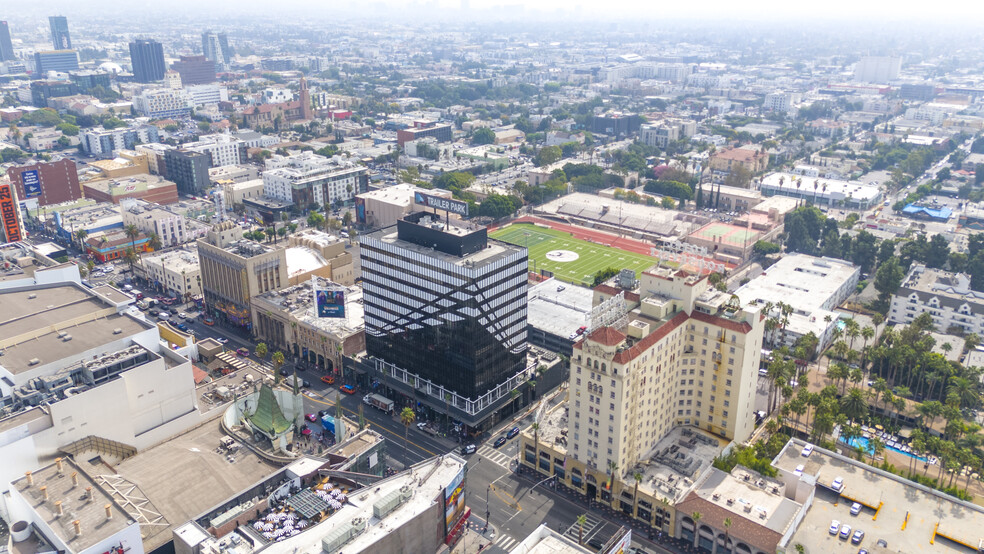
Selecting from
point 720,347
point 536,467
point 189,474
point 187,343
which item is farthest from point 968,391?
point 187,343

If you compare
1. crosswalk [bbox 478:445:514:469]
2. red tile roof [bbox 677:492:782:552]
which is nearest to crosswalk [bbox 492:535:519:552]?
crosswalk [bbox 478:445:514:469]

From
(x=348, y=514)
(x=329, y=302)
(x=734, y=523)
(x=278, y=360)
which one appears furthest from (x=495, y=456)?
(x=278, y=360)

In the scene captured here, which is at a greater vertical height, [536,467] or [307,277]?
[307,277]

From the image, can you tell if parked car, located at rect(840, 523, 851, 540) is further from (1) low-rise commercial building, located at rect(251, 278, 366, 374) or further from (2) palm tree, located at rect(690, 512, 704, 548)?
(1) low-rise commercial building, located at rect(251, 278, 366, 374)

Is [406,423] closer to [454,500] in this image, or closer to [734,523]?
[454,500]

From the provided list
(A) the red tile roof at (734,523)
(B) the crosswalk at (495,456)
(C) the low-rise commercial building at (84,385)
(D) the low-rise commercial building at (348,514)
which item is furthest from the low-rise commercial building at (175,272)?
(A) the red tile roof at (734,523)

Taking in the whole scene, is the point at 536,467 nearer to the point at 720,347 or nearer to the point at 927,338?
the point at 720,347

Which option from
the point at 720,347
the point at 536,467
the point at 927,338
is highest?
the point at 720,347
